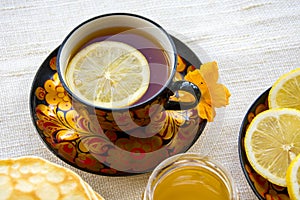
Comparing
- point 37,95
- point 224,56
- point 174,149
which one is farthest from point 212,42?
point 37,95

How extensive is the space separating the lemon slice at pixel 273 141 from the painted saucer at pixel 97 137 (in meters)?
0.13

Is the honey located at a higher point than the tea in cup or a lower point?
lower

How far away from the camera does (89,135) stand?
1.28 m

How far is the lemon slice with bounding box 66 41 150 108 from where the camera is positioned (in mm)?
1227

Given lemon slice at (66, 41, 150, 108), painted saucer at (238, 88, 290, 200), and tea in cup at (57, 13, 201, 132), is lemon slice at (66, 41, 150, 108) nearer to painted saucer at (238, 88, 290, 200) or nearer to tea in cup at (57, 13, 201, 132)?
tea in cup at (57, 13, 201, 132)

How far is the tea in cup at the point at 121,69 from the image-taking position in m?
1.19

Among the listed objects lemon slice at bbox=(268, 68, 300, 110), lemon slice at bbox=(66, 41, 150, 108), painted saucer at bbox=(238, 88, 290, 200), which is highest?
lemon slice at bbox=(66, 41, 150, 108)

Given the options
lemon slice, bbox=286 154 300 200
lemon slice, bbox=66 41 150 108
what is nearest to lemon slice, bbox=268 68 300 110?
lemon slice, bbox=286 154 300 200

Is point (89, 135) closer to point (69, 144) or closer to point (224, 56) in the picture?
point (69, 144)

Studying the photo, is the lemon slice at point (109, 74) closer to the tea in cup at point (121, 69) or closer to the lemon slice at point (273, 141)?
the tea in cup at point (121, 69)

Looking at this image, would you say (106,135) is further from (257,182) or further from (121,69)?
(257,182)

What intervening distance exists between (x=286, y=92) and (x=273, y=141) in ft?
0.42

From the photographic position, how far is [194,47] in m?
Answer: 1.51

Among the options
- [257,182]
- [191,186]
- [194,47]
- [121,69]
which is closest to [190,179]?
[191,186]
